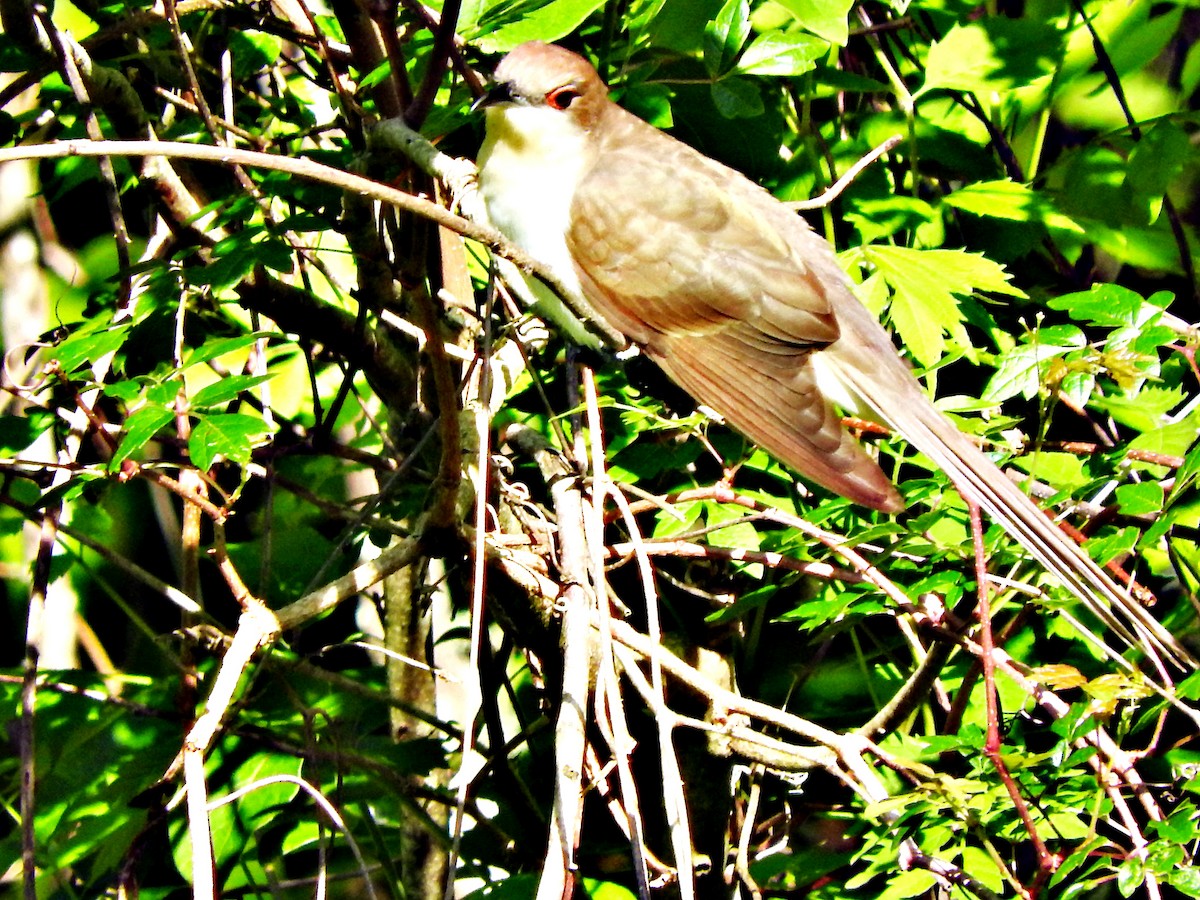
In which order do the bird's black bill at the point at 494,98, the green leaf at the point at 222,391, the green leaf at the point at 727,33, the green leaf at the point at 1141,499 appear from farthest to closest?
the bird's black bill at the point at 494,98
the green leaf at the point at 727,33
the green leaf at the point at 1141,499
the green leaf at the point at 222,391

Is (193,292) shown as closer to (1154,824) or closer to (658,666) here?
(658,666)

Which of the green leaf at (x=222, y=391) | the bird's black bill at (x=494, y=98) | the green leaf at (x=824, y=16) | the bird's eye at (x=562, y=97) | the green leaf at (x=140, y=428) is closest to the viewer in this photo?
the green leaf at (x=140, y=428)

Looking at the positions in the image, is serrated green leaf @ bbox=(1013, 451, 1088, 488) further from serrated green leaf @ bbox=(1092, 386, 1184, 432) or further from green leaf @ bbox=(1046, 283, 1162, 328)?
green leaf @ bbox=(1046, 283, 1162, 328)

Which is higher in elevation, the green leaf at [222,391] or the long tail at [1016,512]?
the green leaf at [222,391]

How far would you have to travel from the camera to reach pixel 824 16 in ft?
6.51

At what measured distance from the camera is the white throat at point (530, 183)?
2.79 metres

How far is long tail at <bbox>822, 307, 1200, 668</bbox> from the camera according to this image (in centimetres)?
192

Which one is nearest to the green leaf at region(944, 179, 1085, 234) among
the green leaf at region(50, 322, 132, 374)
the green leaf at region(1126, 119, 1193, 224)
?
the green leaf at region(1126, 119, 1193, 224)

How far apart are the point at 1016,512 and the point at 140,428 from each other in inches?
53.7

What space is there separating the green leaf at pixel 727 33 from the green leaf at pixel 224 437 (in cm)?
105

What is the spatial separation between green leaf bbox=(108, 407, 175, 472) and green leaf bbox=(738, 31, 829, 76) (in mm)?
1229

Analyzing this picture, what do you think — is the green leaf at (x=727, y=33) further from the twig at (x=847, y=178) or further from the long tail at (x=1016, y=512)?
the long tail at (x=1016, y=512)


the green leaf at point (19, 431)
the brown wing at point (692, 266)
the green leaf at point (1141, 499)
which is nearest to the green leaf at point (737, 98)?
the brown wing at point (692, 266)

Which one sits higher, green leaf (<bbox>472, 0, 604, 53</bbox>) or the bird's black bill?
green leaf (<bbox>472, 0, 604, 53</bbox>)
